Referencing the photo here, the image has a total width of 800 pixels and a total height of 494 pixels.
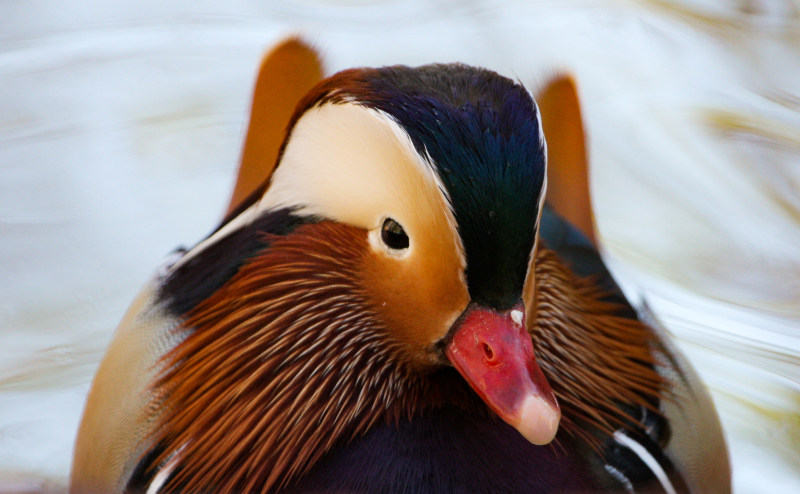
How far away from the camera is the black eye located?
702 millimetres

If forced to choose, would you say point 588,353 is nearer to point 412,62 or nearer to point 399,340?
point 399,340

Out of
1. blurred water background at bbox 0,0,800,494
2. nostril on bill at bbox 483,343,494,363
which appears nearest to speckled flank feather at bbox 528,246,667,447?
nostril on bill at bbox 483,343,494,363

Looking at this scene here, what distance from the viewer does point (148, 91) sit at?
67.0 inches

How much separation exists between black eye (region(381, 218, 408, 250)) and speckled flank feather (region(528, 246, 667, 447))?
163mm

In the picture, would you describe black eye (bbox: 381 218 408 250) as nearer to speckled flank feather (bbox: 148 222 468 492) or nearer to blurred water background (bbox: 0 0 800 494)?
speckled flank feather (bbox: 148 222 468 492)

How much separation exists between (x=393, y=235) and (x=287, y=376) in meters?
0.18

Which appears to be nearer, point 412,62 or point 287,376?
point 287,376

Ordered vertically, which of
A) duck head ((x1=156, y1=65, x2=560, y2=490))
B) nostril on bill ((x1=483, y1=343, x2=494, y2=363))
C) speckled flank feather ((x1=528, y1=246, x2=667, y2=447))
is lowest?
speckled flank feather ((x1=528, y1=246, x2=667, y2=447))

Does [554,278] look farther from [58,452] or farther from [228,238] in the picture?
[58,452]

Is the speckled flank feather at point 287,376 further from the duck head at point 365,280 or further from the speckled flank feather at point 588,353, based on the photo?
the speckled flank feather at point 588,353

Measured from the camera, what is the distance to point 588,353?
0.90 meters

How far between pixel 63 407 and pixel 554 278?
72cm

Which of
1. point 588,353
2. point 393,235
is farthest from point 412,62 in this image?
point 393,235

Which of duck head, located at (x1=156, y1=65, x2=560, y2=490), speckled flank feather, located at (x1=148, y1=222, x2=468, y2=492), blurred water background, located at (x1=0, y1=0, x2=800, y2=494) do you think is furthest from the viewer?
blurred water background, located at (x1=0, y1=0, x2=800, y2=494)
